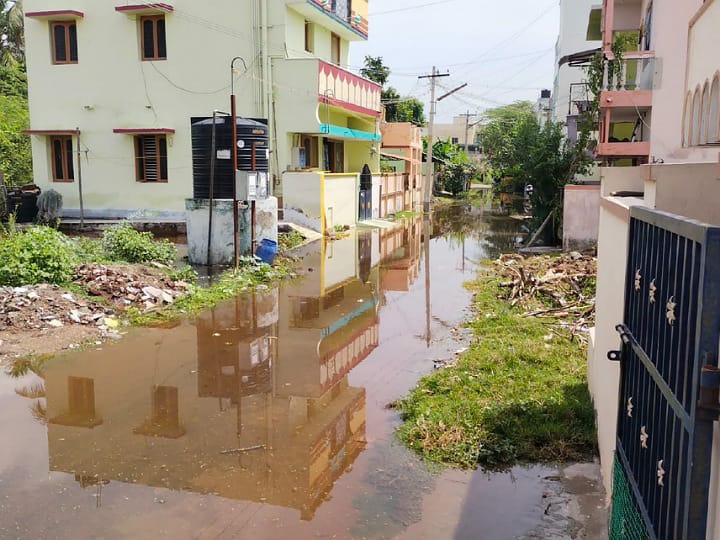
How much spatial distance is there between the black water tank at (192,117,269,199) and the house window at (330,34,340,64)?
540 inches

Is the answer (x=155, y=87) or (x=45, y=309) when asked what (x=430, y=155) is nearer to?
(x=155, y=87)

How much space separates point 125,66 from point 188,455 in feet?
67.4

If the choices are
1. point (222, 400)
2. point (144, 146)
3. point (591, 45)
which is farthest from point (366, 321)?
point (591, 45)

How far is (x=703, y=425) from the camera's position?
8.09 ft

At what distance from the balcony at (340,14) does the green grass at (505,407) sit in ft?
56.0

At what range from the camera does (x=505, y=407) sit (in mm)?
6945

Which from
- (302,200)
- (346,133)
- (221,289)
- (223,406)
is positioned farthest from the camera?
(346,133)

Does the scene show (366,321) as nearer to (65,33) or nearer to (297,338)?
(297,338)

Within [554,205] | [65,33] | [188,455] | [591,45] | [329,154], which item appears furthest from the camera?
[591,45]

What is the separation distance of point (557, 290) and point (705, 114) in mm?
8960

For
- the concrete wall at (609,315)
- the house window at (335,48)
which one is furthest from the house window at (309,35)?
the concrete wall at (609,315)

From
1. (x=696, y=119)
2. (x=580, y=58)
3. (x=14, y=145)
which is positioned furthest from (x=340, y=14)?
(x=696, y=119)

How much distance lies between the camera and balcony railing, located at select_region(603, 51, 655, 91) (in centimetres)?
1683

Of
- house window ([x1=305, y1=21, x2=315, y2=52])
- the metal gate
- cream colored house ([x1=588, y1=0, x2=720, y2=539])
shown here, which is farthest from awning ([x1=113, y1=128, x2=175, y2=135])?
the metal gate
